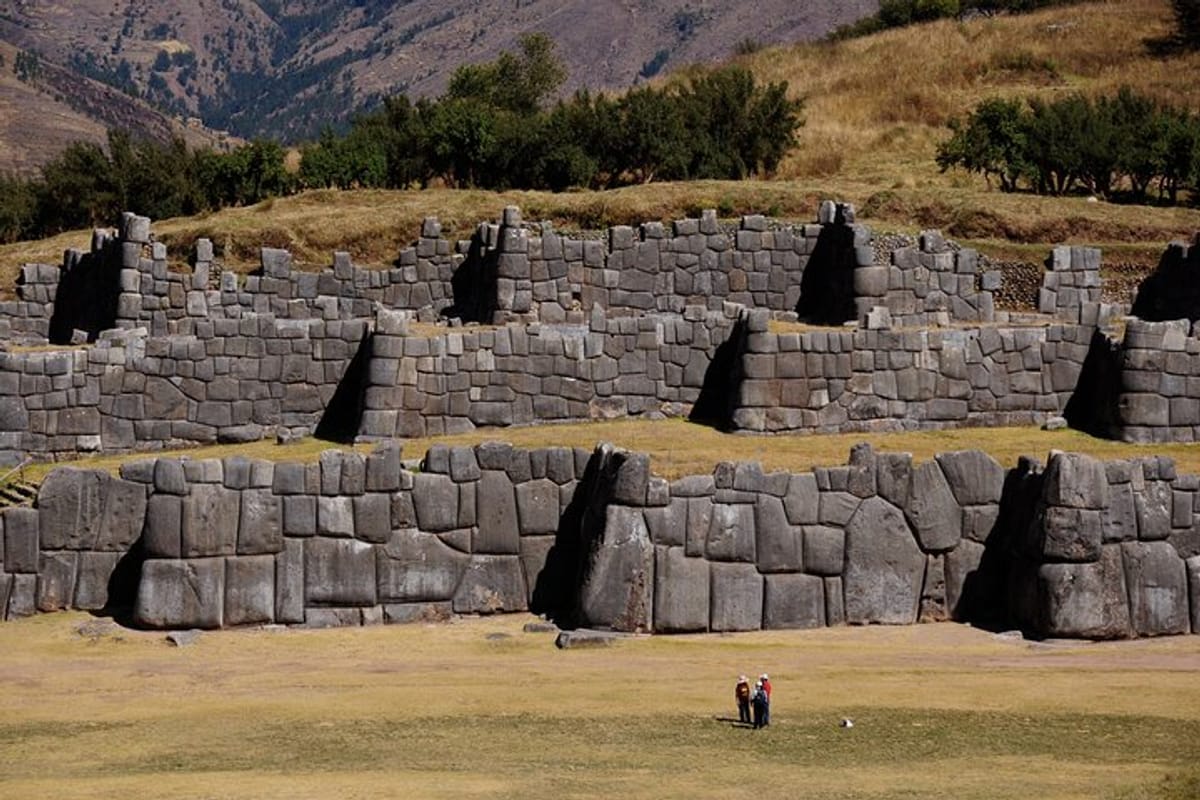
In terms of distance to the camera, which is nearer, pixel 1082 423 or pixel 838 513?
pixel 838 513

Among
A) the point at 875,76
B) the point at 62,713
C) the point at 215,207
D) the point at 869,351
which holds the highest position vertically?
the point at 875,76

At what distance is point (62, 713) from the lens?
27.3 m

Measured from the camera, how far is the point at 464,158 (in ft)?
210

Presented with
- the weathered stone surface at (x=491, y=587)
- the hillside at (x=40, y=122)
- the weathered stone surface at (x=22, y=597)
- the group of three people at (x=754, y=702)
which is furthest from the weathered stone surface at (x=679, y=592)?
the hillside at (x=40, y=122)

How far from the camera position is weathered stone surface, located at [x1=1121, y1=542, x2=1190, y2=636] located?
1220 inches

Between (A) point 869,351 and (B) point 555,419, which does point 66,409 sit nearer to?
(B) point 555,419

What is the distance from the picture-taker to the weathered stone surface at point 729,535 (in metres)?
31.3

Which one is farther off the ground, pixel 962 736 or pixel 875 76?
pixel 875 76

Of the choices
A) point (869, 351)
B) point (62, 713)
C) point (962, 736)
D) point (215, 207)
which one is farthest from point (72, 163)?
point (962, 736)

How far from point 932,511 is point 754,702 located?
6.33 metres

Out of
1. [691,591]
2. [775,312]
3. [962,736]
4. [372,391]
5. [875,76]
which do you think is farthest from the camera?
[875,76]

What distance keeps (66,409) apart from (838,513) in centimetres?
1488

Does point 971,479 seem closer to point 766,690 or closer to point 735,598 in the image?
point 735,598

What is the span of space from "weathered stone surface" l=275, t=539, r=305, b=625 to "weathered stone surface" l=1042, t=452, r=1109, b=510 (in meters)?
9.34
